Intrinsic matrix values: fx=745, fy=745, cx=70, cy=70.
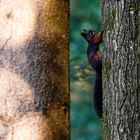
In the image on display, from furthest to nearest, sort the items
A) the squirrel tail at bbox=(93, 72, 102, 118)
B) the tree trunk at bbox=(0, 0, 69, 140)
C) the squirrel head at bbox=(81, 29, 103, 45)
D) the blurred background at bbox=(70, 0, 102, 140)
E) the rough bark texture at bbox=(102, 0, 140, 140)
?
the blurred background at bbox=(70, 0, 102, 140) → the squirrel tail at bbox=(93, 72, 102, 118) → the squirrel head at bbox=(81, 29, 103, 45) → the tree trunk at bbox=(0, 0, 69, 140) → the rough bark texture at bbox=(102, 0, 140, 140)

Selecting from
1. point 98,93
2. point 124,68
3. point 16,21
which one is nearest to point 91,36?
point 98,93

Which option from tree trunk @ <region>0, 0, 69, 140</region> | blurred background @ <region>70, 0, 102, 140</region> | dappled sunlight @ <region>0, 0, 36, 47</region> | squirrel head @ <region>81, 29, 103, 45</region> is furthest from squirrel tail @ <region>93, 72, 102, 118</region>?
blurred background @ <region>70, 0, 102, 140</region>

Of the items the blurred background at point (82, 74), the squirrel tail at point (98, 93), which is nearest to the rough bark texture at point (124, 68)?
the squirrel tail at point (98, 93)

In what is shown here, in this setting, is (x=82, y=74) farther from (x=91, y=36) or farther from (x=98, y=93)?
(x=91, y=36)

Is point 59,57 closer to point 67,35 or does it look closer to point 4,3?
point 67,35

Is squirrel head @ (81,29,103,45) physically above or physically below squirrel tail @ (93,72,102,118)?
above

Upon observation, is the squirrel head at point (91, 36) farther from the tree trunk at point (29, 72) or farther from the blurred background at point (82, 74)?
the blurred background at point (82, 74)

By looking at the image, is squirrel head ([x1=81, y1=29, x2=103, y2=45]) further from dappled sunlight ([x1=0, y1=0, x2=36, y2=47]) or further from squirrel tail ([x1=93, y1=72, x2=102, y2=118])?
dappled sunlight ([x1=0, y1=0, x2=36, y2=47])

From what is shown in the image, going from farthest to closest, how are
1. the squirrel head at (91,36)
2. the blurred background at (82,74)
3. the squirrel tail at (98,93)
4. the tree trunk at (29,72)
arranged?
the blurred background at (82,74), the squirrel tail at (98,93), the squirrel head at (91,36), the tree trunk at (29,72)
